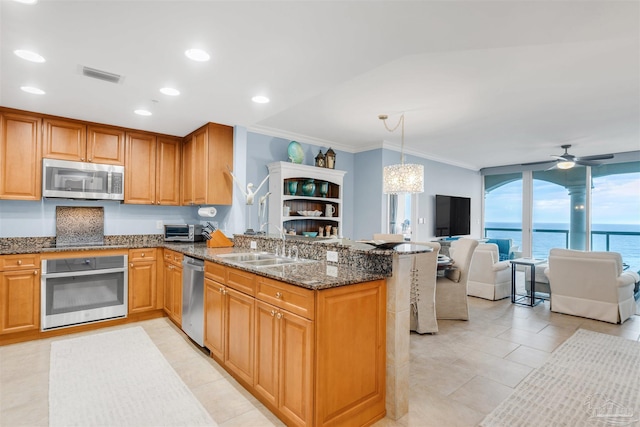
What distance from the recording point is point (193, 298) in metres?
3.17

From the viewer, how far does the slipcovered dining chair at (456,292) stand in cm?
406

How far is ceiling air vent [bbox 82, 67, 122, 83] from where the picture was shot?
8.59 ft

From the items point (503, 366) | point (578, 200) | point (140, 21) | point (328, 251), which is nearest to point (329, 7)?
point (140, 21)

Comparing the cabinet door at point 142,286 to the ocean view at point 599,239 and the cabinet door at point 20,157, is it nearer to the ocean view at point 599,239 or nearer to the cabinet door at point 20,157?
the cabinet door at point 20,157

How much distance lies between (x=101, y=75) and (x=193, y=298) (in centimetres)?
212

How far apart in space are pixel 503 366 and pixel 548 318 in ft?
6.54

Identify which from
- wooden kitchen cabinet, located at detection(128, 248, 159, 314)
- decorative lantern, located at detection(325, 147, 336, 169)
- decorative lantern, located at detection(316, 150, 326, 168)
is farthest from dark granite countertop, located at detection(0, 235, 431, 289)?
decorative lantern, located at detection(325, 147, 336, 169)

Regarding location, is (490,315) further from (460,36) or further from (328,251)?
(460,36)

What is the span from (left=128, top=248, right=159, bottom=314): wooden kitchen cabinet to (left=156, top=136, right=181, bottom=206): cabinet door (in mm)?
863

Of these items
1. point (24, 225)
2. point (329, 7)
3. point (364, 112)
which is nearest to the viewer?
point (329, 7)

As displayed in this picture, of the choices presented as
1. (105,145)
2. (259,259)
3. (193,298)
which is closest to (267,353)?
(259,259)

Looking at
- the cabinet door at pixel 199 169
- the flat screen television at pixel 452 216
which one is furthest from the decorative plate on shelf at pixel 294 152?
the flat screen television at pixel 452 216

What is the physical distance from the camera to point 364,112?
4098 millimetres

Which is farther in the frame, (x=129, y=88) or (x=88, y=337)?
(x=88, y=337)
